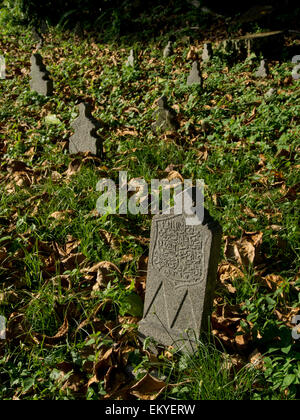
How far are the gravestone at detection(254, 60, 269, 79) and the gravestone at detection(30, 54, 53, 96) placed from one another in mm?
3056

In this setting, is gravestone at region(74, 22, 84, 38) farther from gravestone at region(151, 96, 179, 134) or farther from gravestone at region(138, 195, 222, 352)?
gravestone at region(138, 195, 222, 352)

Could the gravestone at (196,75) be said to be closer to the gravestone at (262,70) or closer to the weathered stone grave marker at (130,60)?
the gravestone at (262,70)

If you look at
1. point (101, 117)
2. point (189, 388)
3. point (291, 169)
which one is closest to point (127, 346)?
point (189, 388)

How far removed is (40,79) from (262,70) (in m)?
3.26

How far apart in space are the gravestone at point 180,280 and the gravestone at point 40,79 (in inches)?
170

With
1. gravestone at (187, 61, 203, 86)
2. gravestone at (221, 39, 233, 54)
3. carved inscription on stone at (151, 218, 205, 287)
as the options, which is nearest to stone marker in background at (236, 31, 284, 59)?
gravestone at (221, 39, 233, 54)

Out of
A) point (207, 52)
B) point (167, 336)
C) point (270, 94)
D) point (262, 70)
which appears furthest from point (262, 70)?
point (167, 336)

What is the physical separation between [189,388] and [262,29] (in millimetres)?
6882

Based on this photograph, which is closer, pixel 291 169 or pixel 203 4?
pixel 291 169

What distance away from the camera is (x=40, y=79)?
6004mm

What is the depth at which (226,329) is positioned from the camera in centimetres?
248

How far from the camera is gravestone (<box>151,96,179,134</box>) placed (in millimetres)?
4734

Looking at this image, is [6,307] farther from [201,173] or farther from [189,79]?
[189,79]
